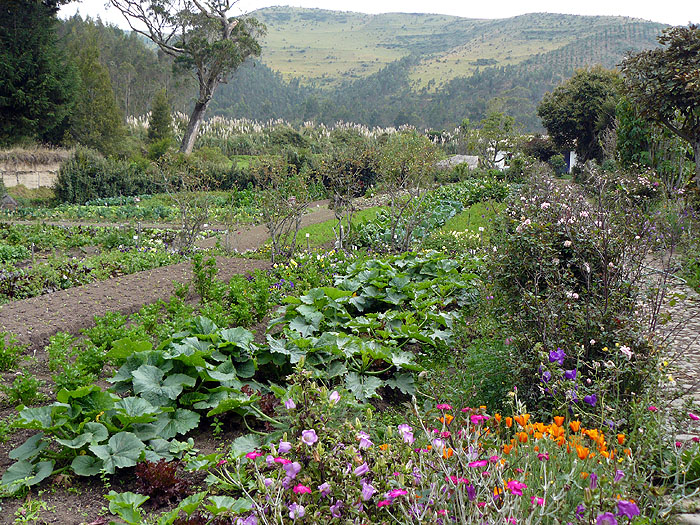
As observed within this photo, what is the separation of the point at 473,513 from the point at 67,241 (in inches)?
435

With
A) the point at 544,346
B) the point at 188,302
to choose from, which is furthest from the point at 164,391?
the point at 188,302

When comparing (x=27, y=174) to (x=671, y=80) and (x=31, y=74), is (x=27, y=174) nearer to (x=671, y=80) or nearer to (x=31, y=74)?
(x=31, y=74)

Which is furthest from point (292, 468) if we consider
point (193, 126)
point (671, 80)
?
point (193, 126)

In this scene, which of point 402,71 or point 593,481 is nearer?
point 593,481

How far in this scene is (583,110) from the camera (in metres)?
27.0

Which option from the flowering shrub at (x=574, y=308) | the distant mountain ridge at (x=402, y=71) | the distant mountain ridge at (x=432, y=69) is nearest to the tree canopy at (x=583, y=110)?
the distant mountain ridge at (x=432, y=69)

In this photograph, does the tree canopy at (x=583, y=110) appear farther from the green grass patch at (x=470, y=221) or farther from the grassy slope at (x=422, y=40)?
the grassy slope at (x=422, y=40)

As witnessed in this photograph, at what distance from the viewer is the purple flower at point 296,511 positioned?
165cm

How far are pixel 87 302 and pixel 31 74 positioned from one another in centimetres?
2002

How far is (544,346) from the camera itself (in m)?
3.34

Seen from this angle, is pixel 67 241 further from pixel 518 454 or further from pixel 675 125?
pixel 675 125

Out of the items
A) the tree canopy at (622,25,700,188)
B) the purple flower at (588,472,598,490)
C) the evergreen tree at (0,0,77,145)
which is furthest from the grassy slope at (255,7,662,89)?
the purple flower at (588,472,598,490)

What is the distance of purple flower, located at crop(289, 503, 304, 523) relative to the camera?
5.42ft

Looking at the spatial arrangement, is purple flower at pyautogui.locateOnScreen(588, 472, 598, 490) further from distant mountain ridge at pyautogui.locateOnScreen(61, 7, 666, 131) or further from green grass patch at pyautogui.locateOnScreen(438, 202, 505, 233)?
distant mountain ridge at pyautogui.locateOnScreen(61, 7, 666, 131)
